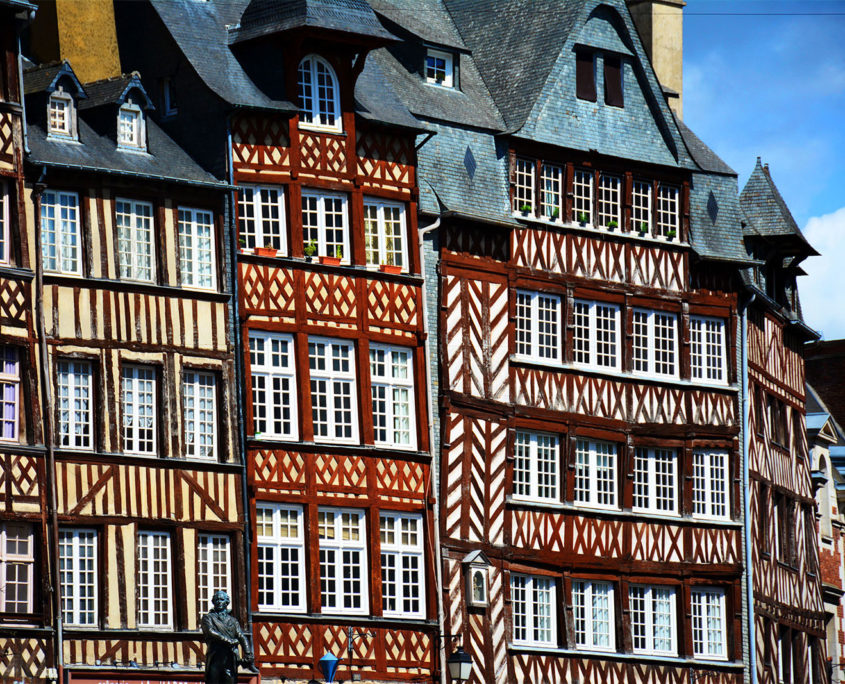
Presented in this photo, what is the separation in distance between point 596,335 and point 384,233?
570 centimetres

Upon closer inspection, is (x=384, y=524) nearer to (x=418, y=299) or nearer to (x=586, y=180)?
(x=418, y=299)

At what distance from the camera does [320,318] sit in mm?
43469

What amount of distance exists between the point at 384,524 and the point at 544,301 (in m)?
6.35

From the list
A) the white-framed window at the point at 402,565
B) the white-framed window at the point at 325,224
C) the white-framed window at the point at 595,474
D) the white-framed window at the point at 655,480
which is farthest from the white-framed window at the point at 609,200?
the white-framed window at the point at 402,565

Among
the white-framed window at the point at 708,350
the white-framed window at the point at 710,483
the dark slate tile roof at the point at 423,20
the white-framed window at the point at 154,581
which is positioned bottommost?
the white-framed window at the point at 154,581

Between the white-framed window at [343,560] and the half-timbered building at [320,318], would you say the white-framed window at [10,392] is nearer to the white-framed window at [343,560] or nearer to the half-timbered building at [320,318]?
the half-timbered building at [320,318]

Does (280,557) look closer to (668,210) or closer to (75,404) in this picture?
(75,404)

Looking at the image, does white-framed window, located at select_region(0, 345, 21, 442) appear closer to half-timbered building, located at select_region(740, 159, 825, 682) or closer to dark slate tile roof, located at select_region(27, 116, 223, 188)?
dark slate tile roof, located at select_region(27, 116, 223, 188)

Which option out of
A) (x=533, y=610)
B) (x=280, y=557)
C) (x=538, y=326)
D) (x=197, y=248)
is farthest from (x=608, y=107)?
(x=280, y=557)

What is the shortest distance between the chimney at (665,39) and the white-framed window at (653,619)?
11325 millimetres

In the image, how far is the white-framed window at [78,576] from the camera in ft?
131

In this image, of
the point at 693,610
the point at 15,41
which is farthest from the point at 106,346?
the point at 693,610

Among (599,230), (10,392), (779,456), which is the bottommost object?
(779,456)

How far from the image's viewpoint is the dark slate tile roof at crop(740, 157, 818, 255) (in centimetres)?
5303
